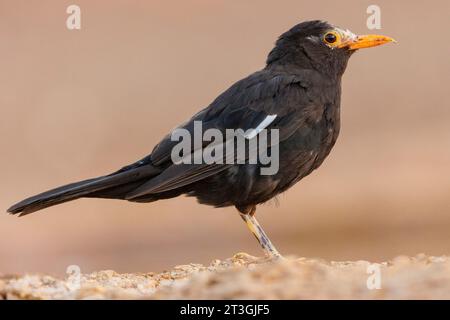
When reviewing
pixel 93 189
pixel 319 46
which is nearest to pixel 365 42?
pixel 319 46

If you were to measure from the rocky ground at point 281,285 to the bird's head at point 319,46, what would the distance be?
7.73ft

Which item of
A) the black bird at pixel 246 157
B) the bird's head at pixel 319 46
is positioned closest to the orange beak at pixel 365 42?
the bird's head at pixel 319 46

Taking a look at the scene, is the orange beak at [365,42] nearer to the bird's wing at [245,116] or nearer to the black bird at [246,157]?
the black bird at [246,157]

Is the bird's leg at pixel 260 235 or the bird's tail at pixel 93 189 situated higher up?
the bird's tail at pixel 93 189

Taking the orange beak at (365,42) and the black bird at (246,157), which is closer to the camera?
the black bird at (246,157)

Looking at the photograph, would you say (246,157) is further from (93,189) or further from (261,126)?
(93,189)

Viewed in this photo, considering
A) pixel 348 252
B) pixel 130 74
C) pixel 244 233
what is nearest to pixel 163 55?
pixel 130 74

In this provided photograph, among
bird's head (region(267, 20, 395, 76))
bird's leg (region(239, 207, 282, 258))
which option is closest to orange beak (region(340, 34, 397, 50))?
bird's head (region(267, 20, 395, 76))

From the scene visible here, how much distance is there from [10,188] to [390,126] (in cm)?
814

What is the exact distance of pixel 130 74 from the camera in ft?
94.7

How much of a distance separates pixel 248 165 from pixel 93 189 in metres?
1.31

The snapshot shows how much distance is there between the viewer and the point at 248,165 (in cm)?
962

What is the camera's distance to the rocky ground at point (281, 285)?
7254 mm
